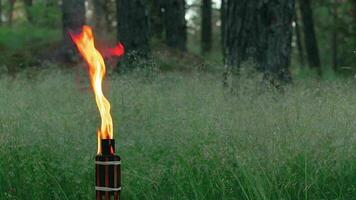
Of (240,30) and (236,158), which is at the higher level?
(240,30)

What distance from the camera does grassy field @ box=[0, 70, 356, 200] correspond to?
434 cm

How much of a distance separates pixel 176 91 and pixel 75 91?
179cm

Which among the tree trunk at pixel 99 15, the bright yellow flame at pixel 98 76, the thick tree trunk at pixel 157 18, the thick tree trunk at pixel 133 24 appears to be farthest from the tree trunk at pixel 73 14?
the bright yellow flame at pixel 98 76

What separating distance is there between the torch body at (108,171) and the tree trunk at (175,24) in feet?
50.0

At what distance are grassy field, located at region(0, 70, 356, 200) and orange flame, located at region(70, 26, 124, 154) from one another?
0.77 m

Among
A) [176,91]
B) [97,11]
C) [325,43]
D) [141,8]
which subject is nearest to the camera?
[176,91]

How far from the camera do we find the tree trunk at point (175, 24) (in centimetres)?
1889

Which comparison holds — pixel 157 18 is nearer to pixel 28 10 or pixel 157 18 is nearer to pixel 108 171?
pixel 28 10

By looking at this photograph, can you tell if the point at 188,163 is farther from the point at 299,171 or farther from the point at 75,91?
the point at 75,91

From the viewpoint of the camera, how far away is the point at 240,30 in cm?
811

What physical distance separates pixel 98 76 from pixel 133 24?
28.8 ft

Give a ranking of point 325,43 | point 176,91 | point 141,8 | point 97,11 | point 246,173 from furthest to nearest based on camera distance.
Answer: point 325,43
point 97,11
point 141,8
point 176,91
point 246,173

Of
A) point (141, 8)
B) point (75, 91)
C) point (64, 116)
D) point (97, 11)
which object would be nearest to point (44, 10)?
point (97, 11)

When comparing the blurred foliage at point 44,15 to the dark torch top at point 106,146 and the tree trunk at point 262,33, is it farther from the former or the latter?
the dark torch top at point 106,146
